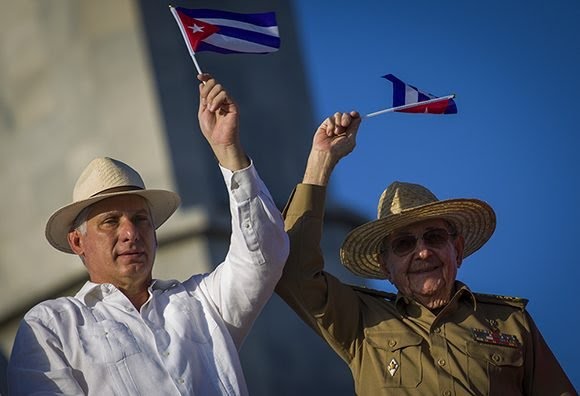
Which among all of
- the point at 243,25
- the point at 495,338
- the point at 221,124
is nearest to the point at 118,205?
the point at 221,124

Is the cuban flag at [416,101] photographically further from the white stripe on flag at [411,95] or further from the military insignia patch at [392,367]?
the military insignia patch at [392,367]

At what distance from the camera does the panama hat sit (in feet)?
20.9

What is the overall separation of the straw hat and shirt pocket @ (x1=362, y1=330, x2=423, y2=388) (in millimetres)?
460

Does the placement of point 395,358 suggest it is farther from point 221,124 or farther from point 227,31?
point 227,31

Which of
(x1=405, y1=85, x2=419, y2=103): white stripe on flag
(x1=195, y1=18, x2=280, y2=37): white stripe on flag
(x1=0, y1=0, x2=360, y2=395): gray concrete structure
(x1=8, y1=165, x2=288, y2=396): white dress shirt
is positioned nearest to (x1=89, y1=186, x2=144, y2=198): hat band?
(x1=8, y1=165, x2=288, y2=396): white dress shirt

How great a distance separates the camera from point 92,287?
625cm

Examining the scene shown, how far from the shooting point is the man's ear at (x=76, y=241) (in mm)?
6461

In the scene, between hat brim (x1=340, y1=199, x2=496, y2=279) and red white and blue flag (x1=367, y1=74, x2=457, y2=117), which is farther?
red white and blue flag (x1=367, y1=74, x2=457, y2=117)

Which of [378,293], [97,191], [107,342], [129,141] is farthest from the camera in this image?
[129,141]

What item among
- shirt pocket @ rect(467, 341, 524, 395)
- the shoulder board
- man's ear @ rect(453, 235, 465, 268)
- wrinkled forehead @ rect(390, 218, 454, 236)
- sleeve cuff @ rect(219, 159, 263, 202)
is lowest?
shirt pocket @ rect(467, 341, 524, 395)

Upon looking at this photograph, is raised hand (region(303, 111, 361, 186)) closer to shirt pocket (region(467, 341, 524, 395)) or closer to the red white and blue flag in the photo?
the red white and blue flag

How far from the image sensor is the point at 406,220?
666 cm

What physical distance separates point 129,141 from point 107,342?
13.4 ft

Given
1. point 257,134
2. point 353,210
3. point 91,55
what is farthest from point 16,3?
point 353,210
